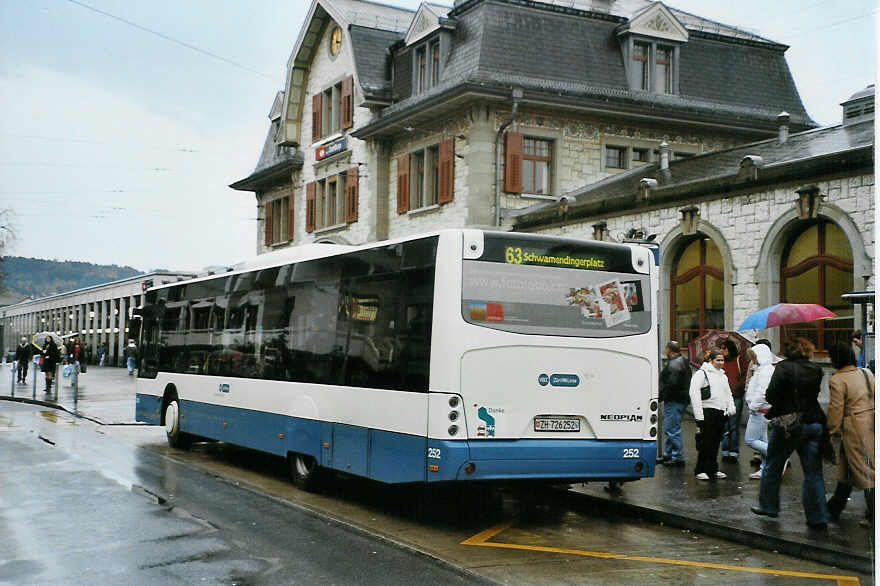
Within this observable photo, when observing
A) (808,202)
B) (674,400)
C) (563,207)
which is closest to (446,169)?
(563,207)

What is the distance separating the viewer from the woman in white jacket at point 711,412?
1299 centimetres

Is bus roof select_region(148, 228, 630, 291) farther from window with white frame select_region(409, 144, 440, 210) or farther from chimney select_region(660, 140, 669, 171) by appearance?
window with white frame select_region(409, 144, 440, 210)

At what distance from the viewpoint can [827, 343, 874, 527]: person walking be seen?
916 centimetres

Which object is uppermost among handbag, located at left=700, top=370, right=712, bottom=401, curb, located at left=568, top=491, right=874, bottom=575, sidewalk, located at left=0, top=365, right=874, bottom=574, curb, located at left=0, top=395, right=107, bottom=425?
handbag, located at left=700, top=370, right=712, bottom=401

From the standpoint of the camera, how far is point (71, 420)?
23.3 meters

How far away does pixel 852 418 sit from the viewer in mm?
9258

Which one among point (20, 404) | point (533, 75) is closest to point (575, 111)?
point (533, 75)

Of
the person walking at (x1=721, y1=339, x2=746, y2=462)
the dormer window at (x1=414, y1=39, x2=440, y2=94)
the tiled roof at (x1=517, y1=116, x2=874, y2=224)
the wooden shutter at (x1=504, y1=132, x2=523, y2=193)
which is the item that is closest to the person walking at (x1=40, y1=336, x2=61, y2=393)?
the dormer window at (x1=414, y1=39, x2=440, y2=94)

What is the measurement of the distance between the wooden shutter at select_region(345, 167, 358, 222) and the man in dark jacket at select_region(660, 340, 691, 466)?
20.8 metres

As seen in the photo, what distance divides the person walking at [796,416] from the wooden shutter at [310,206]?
29.1m

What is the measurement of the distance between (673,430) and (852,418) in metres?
5.34

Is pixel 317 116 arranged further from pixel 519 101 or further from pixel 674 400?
pixel 674 400

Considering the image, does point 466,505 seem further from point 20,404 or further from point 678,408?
point 20,404

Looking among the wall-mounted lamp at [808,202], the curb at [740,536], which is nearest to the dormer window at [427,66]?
the wall-mounted lamp at [808,202]
